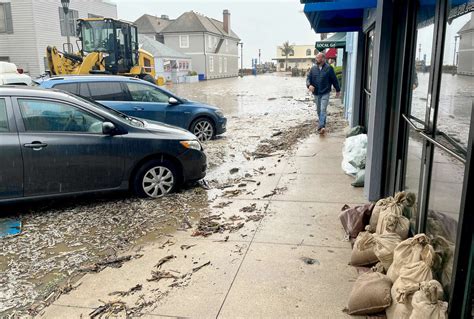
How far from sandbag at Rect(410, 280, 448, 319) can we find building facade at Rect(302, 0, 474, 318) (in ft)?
0.24

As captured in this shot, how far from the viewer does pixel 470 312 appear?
8.21 ft

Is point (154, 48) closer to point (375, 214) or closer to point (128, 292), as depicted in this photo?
point (375, 214)

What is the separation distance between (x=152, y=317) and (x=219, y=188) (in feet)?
11.8

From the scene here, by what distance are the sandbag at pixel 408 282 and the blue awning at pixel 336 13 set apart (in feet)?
13.5

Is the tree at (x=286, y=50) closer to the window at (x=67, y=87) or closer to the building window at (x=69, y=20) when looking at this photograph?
the building window at (x=69, y=20)

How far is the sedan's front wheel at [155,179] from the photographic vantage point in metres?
6.17

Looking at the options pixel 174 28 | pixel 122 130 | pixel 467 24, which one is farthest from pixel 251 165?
pixel 174 28

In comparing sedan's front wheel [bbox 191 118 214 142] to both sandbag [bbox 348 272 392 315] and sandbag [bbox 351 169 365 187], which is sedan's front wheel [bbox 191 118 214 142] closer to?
sandbag [bbox 351 169 365 187]

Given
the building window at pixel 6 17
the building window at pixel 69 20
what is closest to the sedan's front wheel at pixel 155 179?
the building window at pixel 6 17

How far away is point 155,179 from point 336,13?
5.07 m

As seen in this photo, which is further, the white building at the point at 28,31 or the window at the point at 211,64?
the window at the point at 211,64

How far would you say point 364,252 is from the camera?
3.89 meters

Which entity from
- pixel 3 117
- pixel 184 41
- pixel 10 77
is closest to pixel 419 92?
pixel 3 117

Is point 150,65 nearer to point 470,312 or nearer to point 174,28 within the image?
point 470,312
